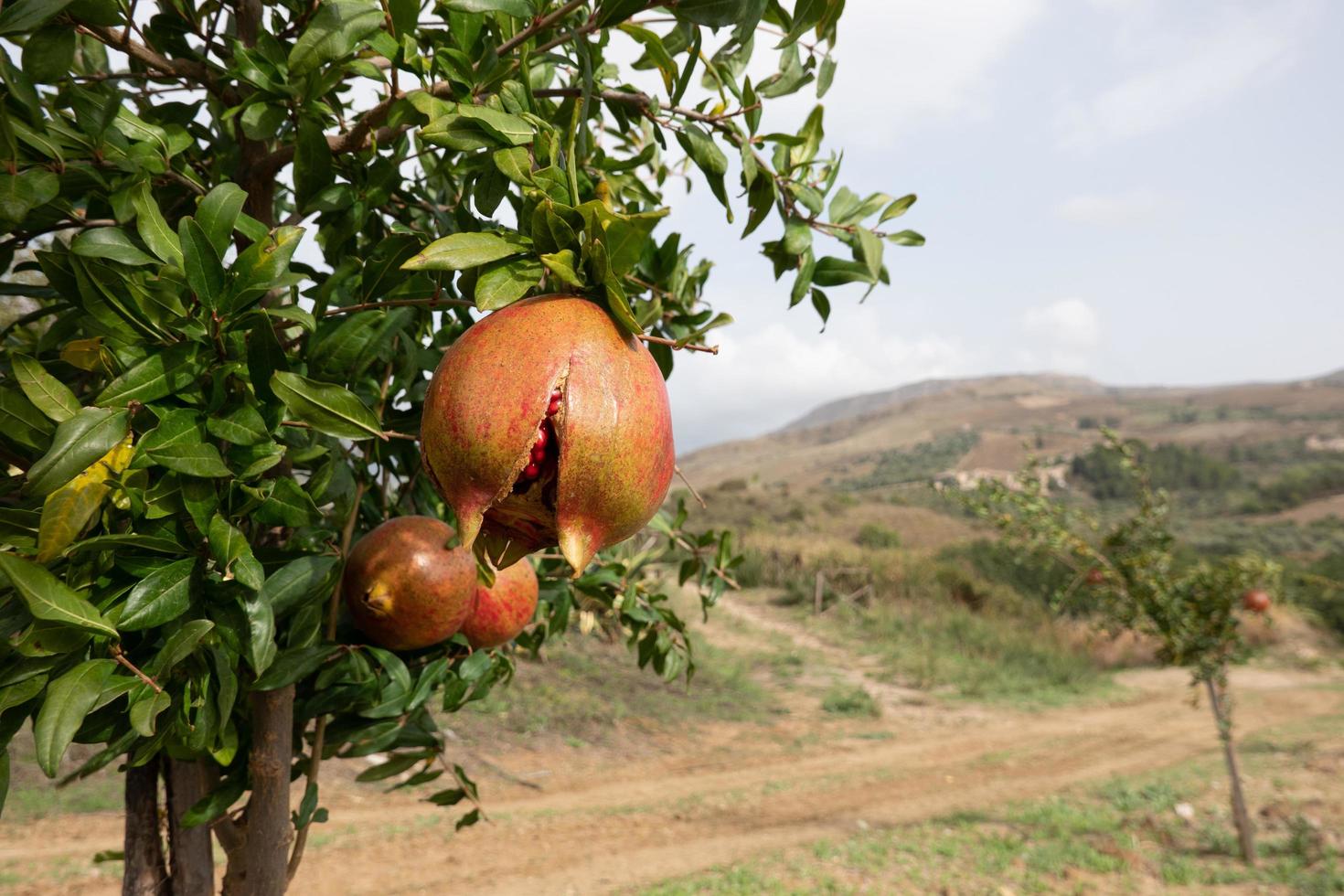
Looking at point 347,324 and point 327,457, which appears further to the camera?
point 327,457

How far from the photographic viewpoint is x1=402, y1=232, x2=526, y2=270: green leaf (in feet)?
2.91

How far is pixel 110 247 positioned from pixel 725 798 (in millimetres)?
8037

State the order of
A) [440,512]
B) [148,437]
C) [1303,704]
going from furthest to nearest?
[1303,704] → [440,512] → [148,437]

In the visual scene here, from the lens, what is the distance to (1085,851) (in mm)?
6699

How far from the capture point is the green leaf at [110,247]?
97 centimetres

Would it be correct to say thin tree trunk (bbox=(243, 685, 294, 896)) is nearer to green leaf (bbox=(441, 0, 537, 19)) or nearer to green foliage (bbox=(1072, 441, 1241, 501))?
green leaf (bbox=(441, 0, 537, 19))

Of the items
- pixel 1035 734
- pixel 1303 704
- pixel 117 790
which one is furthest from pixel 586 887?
pixel 1303 704

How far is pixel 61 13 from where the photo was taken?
1019 mm

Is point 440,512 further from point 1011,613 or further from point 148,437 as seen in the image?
point 1011,613

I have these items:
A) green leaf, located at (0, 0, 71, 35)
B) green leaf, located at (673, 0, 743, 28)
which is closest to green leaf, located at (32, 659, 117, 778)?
green leaf, located at (0, 0, 71, 35)

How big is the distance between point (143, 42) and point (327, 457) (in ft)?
2.31

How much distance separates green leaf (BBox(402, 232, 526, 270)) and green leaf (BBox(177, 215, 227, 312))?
0.27 meters

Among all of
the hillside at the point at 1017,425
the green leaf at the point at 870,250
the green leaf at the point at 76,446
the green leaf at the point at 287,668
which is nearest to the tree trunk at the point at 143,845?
the green leaf at the point at 287,668

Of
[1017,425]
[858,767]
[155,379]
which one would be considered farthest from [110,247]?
[1017,425]
